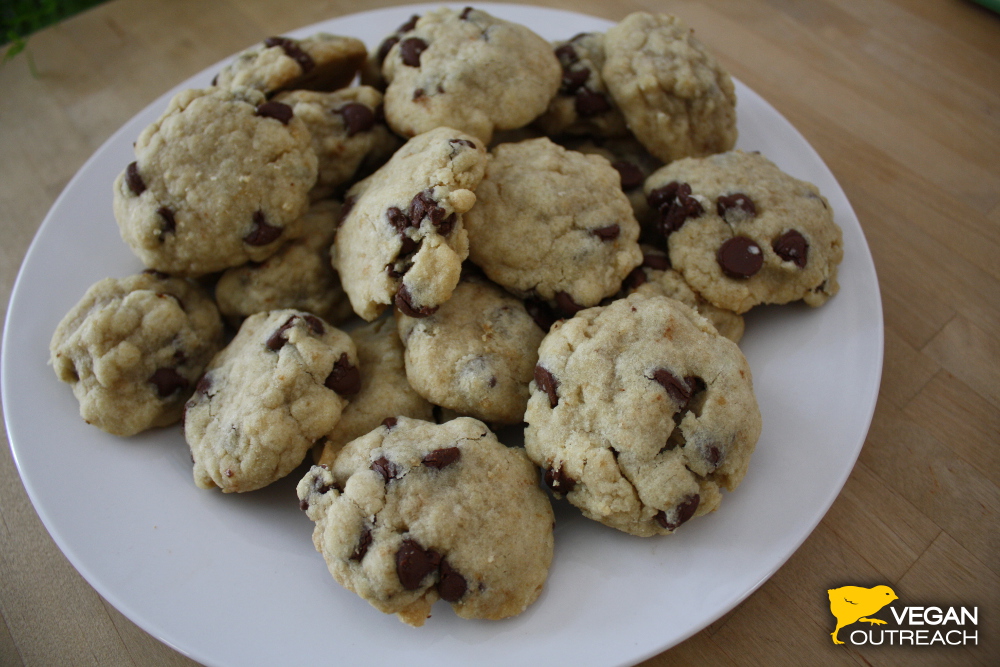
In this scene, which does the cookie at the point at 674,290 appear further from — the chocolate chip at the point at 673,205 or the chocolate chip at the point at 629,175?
the chocolate chip at the point at 629,175

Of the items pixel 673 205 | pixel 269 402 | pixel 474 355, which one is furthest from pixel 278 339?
pixel 673 205

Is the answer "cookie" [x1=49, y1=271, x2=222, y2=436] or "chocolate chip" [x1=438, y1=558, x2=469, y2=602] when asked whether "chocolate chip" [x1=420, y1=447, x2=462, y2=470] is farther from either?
"cookie" [x1=49, y1=271, x2=222, y2=436]

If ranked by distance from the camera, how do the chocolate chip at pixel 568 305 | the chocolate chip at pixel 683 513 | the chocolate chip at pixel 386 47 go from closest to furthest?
the chocolate chip at pixel 683 513 < the chocolate chip at pixel 568 305 < the chocolate chip at pixel 386 47

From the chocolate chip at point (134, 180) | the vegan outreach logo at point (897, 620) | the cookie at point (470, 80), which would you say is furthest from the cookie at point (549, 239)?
→ the vegan outreach logo at point (897, 620)

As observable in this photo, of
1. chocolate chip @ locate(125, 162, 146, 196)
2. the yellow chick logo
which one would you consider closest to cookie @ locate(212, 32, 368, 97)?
chocolate chip @ locate(125, 162, 146, 196)

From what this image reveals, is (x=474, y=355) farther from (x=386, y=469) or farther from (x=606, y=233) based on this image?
(x=606, y=233)
